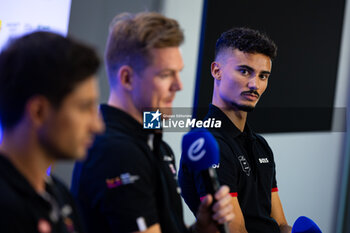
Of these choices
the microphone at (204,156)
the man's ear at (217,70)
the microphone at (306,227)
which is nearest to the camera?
the microphone at (204,156)

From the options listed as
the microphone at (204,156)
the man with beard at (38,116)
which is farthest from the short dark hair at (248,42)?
the man with beard at (38,116)

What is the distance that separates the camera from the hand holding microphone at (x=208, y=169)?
131 centimetres

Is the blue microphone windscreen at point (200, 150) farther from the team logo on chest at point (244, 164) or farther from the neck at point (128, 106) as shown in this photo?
the team logo on chest at point (244, 164)

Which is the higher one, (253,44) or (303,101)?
(253,44)

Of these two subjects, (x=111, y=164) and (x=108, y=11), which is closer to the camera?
(x=111, y=164)

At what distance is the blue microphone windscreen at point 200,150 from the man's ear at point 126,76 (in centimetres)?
24

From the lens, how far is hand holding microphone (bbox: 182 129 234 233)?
131 cm

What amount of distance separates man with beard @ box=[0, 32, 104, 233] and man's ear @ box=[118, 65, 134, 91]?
0.37 m

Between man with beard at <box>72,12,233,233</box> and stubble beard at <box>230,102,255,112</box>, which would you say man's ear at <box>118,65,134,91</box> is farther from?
stubble beard at <box>230,102,255,112</box>

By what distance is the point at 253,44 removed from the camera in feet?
6.83

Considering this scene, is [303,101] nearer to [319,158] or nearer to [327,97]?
[327,97]

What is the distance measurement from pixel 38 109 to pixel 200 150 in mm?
561

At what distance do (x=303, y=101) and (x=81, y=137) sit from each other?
2.92m

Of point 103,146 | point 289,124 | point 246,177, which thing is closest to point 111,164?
point 103,146
